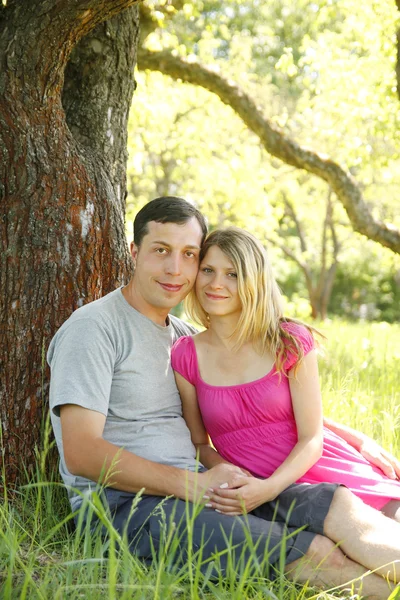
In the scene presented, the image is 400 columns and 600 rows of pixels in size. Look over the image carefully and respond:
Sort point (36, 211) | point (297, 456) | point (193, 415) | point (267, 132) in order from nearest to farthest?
point (297, 456)
point (193, 415)
point (36, 211)
point (267, 132)

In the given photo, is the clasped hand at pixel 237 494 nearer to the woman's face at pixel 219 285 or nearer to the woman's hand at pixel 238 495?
the woman's hand at pixel 238 495

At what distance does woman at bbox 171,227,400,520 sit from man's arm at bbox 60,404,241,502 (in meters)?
0.32

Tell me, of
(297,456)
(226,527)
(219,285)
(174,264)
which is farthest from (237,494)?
(174,264)

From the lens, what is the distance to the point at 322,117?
1406 centimetres

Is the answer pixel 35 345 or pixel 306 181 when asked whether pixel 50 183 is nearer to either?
pixel 35 345

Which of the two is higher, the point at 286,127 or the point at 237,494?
the point at 286,127

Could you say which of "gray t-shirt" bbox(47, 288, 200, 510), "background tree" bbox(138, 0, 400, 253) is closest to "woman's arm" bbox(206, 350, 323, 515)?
"gray t-shirt" bbox(47, 288, 200, 510)

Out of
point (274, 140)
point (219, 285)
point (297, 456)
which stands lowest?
point (297, 456)

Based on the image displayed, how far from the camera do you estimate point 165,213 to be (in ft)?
10.3

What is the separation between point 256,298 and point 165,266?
0.43m

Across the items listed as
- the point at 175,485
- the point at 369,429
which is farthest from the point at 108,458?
the point at 369,429

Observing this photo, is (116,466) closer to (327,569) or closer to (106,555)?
(106,555)

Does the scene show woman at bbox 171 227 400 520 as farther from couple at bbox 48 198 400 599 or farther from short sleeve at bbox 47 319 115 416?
short sleeve at bbox 47 319 115 416

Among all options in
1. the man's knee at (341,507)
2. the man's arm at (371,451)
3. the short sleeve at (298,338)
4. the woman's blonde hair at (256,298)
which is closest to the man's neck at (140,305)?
the woman's blonde hair at (256,298)
